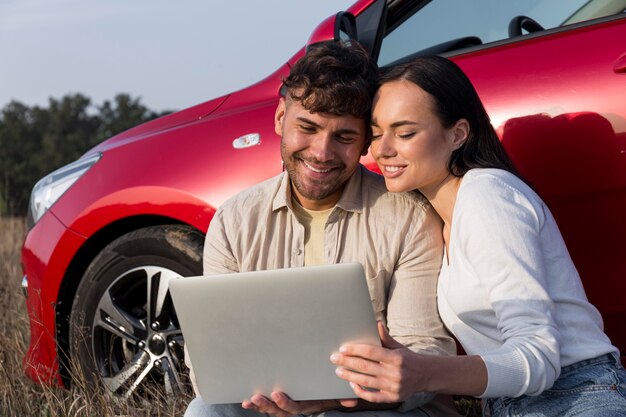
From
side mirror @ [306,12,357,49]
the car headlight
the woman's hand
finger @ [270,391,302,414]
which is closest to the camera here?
the woman's hand

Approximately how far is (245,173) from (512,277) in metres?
1.28

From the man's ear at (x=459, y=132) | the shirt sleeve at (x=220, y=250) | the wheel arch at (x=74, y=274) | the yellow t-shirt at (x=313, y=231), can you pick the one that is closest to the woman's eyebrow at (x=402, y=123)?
the man's ear at (x=459, y=132)

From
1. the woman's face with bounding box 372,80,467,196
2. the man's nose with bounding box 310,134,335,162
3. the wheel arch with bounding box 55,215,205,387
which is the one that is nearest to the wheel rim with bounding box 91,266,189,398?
the wheel arch with bounding box 55,215,205,387

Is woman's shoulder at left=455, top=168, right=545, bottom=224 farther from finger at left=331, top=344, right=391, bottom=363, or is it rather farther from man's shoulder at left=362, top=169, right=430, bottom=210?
finger at left=331, top=344, right=391, bottom=363

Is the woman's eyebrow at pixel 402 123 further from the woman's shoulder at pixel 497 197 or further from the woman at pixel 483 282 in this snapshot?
the woman's shoulder at pixel 497 197

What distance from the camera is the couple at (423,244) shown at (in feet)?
6.09

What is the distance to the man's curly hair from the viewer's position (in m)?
2.41

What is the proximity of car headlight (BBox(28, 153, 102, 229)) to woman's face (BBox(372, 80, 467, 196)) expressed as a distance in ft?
4.90

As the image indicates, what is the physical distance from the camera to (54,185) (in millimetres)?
3486

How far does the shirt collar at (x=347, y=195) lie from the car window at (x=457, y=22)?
56 centimetres

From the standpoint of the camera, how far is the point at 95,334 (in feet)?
10.6

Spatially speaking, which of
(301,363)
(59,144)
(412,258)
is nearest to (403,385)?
(301,363)

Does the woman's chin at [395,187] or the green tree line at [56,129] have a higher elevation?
the green tree line at [56,129]

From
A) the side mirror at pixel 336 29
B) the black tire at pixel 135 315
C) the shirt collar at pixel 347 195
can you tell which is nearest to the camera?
the shirt collar at pixel 347 195
